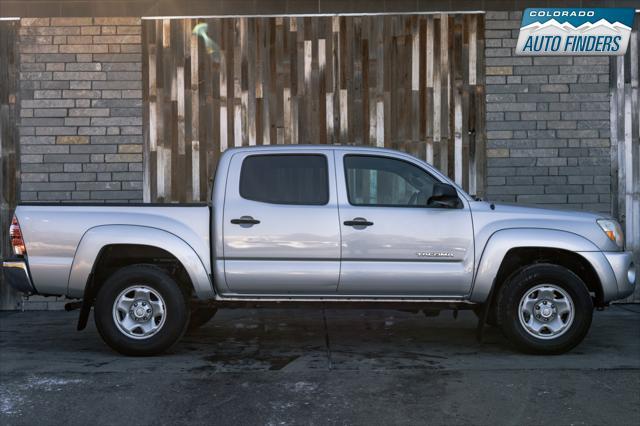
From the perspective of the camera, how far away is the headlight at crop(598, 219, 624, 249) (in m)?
7.04

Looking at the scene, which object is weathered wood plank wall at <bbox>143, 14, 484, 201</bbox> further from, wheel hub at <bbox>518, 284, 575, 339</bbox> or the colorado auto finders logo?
wheel hub at <bbox>518, 284, 575, 339</bbox>

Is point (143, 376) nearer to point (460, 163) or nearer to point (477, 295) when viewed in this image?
point (477, 295)

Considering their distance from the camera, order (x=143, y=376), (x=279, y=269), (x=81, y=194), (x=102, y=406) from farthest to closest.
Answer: (x=81, y=194)
(x=279, y=269)
(x=143, y=376)
(x=102, y=406)

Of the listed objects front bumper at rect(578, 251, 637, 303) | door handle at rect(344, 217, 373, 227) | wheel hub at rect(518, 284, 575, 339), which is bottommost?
wheel hub at rect(518, 284, 575, 339)

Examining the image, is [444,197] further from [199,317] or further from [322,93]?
[322,93]

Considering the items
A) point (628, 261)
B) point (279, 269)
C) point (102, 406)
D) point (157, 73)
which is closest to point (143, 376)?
point (102, 406)

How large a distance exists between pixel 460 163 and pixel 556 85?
1.70 m

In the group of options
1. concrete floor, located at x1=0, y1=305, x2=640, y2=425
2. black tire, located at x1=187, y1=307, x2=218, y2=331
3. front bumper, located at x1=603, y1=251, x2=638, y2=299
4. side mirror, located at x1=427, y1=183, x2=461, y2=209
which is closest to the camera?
concrete floor, located at x1=0, y1=305, x2=640, y2=425

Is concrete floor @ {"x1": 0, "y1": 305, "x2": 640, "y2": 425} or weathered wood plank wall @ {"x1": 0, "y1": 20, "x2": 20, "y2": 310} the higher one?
weathered wood plank wall @ {"x1": 0, "y1": 20, "x2": 20, "y2": 310}

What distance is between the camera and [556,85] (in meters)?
10.5

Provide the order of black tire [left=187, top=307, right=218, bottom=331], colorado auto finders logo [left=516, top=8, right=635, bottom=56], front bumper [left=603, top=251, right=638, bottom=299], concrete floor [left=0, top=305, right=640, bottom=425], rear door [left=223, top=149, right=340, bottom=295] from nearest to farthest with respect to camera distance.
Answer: concrete floor [left=0, top=305, right=640, bottom=425]
rear door [left=223, top=149, right=340, bottom=295]
front bumper [left=603, top=251, right=638, bottom=299]
black tire [left=187, top=307, right=218, bottom=331]
colorado auto finders logo [left=516, top=8, right=635, bottom=56]

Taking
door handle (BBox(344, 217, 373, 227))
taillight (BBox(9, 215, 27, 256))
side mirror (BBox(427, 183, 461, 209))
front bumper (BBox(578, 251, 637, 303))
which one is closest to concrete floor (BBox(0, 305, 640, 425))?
front bumper (BBox(578, 251, 637, 303))

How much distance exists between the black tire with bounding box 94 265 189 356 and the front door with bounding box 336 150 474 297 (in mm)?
1475

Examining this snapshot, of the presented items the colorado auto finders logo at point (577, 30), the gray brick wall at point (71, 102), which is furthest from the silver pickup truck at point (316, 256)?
the colorado auto finders logo at point (577, 30)
